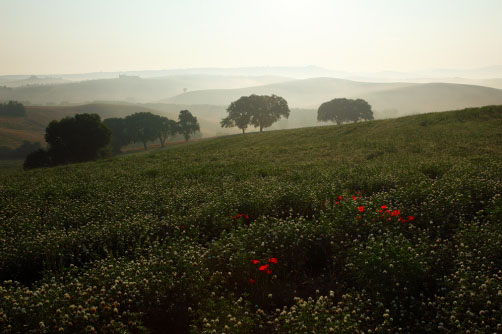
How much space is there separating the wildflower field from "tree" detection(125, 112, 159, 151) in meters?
62.9

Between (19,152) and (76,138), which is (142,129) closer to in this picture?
(76,138)

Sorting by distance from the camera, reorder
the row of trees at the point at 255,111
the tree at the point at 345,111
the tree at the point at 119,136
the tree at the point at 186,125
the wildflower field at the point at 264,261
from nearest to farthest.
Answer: the wildflower field at the point at 264,261, the row of trees at the point at 255,111, the tree at the point at 119,136, the tree at the point at 186,125, the tree at the point at 345,111

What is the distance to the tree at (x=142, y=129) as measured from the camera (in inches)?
2985

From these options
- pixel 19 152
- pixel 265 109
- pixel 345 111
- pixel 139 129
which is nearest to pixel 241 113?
pixel 265 109

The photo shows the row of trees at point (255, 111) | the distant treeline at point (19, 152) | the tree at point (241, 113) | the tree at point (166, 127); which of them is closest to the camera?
the tree at point (241, 113)

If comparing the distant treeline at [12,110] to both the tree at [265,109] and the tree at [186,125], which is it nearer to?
the tree at [186,125]

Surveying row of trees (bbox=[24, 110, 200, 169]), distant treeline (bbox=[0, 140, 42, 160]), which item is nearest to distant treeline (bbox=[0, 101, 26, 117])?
distant treeline (bbox=[0, 140, 42, 160])

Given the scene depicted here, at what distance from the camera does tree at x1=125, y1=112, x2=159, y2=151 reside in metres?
75.8

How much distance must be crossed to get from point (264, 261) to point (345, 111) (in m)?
80.3

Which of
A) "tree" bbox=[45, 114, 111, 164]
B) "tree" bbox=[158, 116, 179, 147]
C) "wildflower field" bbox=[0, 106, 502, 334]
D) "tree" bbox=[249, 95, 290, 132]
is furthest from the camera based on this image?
"tree" bbox=[158, 116, 179, 147]

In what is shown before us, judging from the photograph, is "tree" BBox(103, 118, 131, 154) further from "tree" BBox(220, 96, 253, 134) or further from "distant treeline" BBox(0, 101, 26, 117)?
"distant treeline" BBox(0, 101, 26, 117)

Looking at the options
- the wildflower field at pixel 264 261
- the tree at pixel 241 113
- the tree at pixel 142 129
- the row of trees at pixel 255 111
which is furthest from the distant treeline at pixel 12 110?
the wildflower field at pixel 264 261

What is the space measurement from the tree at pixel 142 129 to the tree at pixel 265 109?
24076 millimetres

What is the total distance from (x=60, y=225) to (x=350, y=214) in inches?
395
